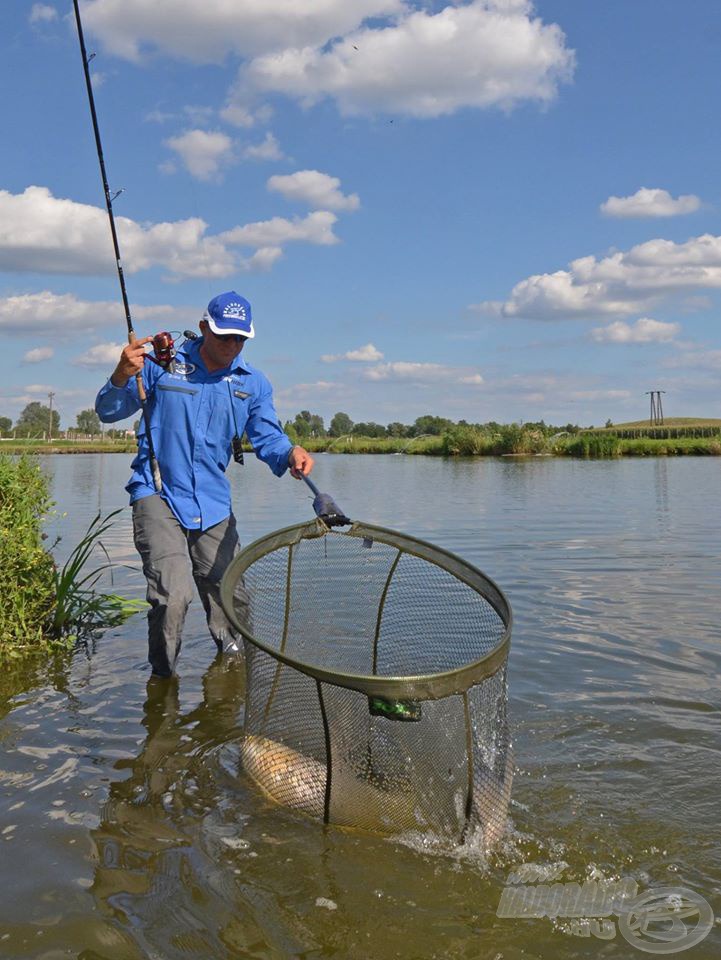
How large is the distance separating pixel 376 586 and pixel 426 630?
39cm

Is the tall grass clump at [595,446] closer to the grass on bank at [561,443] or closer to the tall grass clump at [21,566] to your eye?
the grass on bank at [561,443]

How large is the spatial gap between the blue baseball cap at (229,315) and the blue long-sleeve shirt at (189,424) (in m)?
0.36

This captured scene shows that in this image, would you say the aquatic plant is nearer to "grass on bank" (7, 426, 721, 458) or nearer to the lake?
the lake

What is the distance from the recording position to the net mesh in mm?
3320

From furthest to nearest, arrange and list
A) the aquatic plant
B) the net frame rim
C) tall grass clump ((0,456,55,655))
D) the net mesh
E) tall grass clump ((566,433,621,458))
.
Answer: tall grass clump ((566,433,621,458))
the aquatic plant
tall grass clump ((0,456,55,655))
the net mesh
the net frame rim

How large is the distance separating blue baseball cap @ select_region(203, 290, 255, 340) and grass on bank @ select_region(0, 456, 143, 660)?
74.4 inches

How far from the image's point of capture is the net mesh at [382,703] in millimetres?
3320

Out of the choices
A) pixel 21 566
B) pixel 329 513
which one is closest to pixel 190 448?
pixel 329 513

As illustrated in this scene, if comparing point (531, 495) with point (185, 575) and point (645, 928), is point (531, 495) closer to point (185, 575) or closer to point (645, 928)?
point (185, 575)

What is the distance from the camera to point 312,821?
12.0 ft

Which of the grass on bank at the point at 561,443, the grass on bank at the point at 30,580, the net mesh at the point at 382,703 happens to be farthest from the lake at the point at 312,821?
the grass on bank at the point at 561,443

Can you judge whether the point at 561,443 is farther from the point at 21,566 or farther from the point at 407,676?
the point at 407,676

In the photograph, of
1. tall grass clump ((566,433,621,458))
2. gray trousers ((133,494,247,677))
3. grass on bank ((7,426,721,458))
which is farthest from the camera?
grass on bank ((7,426,721,458))

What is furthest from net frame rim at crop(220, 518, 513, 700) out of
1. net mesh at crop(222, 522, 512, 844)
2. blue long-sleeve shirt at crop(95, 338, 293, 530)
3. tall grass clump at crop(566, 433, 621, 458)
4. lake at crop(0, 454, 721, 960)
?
tall grass clump at crop(566, 433, 621, 458)
